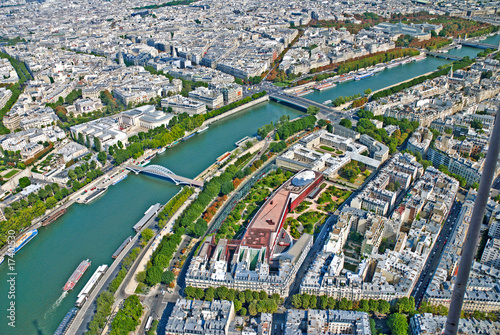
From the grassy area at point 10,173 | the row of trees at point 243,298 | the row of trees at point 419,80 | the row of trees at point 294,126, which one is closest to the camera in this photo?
the row of trees at point 243,298

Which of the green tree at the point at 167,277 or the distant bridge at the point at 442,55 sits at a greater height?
the distant bridge at the point at 442,55

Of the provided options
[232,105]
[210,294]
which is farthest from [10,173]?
[232,105]

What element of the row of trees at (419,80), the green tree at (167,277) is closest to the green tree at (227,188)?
the green tree at (167,277)

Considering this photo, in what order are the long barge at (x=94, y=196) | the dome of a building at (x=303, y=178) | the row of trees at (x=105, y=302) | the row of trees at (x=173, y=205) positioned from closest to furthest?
1. the row of trees at (x=105, y=302)
2. the row of trees at (x=173, y=205)
3. the dome of a building at (x=303, y=178)
4. the long barge at (x=94, y=196)

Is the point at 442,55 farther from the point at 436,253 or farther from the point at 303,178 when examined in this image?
the point at 436,253

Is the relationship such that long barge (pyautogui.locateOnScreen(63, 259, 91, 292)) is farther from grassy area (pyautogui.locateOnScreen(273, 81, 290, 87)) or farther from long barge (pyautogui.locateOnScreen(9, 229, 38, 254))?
grassy area (pyautogui.locateOnScreen(273, 81, 290, 87))

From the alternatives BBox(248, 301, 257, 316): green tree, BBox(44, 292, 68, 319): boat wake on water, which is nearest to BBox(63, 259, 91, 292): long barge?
BBox(44, 292, 68, 319): boat wake on water

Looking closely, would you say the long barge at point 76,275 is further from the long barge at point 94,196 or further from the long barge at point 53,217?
the long barge at point 94,196
